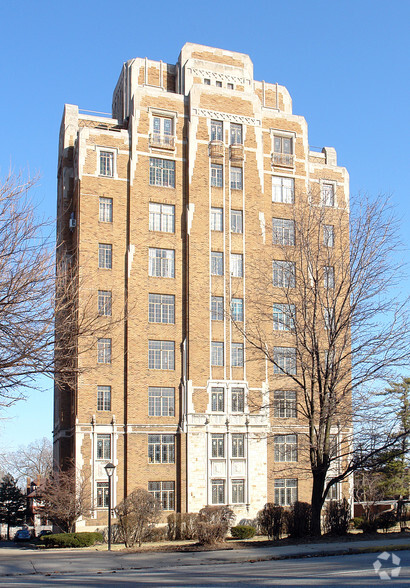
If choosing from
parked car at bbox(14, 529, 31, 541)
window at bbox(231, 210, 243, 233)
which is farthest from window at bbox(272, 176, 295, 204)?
parked car at bbox(14, 529, 31, 541)

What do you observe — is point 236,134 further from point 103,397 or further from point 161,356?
point 103,397

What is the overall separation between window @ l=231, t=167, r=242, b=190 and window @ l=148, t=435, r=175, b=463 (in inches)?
671

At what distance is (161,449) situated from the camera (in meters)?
43.1

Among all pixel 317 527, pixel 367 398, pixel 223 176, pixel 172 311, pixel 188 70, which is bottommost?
pixel 317 527

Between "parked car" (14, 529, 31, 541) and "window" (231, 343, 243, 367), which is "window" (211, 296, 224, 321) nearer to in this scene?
"window" (231, 343, 243, 367)

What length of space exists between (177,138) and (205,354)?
14.4m

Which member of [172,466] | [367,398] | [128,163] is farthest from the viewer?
[128,163]

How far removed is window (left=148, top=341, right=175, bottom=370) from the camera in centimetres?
4428

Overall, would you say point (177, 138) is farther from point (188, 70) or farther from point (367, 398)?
point (367, 398)

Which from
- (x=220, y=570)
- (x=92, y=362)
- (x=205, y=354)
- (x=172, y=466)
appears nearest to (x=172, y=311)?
(x=205, y=354)

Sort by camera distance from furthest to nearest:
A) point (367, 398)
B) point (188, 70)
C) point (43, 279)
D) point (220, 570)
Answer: point (188, 70) → point (367, 398) → point (220, 570) → point (43, 279)

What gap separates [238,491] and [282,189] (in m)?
20.6

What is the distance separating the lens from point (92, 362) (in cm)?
4169

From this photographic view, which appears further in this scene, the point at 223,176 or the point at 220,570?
the point at 223,176
